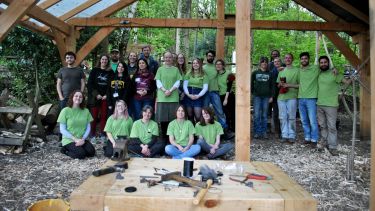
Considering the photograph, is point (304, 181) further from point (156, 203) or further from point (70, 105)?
point (70, 105)

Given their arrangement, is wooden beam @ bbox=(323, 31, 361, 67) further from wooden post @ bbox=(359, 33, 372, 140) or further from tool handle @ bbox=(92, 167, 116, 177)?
tool handle @ bbox=(92, 167, 116, 177)

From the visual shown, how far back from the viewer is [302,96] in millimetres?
6094

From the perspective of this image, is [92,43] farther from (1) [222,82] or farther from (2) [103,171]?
(2) [103,171]

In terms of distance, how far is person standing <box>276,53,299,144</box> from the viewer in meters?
6.28

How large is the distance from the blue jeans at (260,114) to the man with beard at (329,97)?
106 centimetres

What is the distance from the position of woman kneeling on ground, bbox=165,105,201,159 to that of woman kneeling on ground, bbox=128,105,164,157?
0.68ft

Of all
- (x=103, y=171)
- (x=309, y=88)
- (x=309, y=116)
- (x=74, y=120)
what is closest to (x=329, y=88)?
(x=309, y=88)

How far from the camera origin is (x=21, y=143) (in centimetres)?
560

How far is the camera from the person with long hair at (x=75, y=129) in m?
5.25

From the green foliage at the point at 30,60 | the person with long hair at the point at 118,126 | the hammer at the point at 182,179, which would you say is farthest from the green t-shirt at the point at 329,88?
the green foliage at the point at 30,60

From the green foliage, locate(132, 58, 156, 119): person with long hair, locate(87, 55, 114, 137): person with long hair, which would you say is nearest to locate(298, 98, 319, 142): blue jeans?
locate(132, 58, 156, 119): person with long hair

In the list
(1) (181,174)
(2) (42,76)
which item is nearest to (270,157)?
(1) (181,174)

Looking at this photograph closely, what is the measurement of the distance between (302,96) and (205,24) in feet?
7.71

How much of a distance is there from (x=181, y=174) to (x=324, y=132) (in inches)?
175
